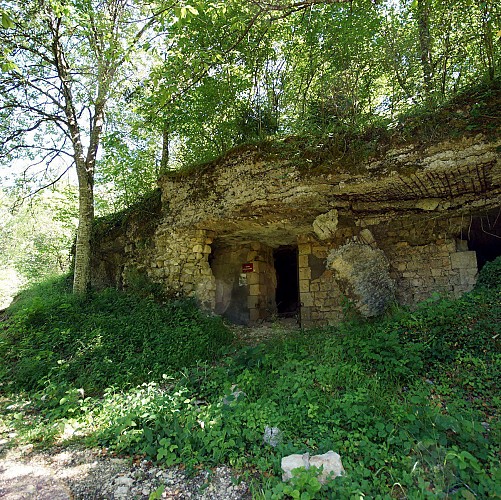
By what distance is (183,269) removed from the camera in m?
7.14

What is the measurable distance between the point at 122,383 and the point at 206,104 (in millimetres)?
5419

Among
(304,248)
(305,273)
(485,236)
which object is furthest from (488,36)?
(305,273)

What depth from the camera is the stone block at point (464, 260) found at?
585 cm

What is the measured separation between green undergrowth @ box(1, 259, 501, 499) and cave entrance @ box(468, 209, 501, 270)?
163 centimetres

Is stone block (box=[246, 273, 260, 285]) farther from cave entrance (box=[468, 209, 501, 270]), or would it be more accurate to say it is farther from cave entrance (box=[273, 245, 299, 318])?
cave entrance (box=[468, 209, 501, 270])

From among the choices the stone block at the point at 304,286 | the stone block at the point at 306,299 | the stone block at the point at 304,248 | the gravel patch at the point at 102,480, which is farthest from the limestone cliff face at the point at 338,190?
the gravel patch at the point at 102,480

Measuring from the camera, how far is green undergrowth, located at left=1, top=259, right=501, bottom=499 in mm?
2447

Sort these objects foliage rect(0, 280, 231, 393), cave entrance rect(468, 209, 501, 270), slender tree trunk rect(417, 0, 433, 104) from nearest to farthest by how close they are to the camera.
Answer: foliage rect(0, 280, 231, 393)
slender tree trunk rect(417, 0, 433, 104)
cave entrance rect(468, 209, 501, 270)

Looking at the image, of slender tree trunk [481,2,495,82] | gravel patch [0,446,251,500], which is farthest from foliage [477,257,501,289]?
gravel patch [0,446,251,500]

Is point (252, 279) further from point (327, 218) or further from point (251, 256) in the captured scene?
point (327, 218)

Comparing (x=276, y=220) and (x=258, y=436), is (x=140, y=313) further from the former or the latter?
(x=258, y=436)

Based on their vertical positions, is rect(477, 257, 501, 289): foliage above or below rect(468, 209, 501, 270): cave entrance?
below

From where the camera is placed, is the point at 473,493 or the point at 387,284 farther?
the point at 387,284

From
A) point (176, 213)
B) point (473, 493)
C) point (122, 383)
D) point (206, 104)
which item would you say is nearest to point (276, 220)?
point (176, 213)
